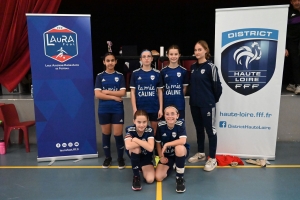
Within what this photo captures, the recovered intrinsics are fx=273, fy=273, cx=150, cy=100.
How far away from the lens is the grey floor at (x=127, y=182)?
2625mm

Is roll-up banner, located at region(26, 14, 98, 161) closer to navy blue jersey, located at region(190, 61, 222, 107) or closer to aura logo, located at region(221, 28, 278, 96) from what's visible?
navy blue jersey, located at region(190, 61, 222, 107)

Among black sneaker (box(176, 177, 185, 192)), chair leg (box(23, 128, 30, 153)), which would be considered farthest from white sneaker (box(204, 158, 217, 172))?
chair leg (box(23, 128, 30, 153))

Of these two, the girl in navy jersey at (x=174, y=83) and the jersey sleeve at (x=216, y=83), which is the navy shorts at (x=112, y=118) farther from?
the jersey sleeve at (x=216, y=83)

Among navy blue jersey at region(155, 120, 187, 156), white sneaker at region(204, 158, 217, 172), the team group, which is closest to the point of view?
navy blue jersey at region(155, 120, 187, 156)

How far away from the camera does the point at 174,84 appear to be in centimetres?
318

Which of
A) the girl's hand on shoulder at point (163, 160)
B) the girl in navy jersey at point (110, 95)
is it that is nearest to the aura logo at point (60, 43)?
the girl in navy jersey at point (110, 95)

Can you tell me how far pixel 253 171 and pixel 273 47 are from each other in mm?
1435

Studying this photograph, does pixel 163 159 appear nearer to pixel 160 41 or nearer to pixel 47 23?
pixel 47 23

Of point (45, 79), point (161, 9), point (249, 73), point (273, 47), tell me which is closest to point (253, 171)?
point (249, 73)

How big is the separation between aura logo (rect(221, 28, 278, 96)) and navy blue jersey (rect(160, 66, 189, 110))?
0.53 metres

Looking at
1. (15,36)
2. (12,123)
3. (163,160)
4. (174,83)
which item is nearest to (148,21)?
(15,36)

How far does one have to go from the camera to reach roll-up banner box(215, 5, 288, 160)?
123 inches

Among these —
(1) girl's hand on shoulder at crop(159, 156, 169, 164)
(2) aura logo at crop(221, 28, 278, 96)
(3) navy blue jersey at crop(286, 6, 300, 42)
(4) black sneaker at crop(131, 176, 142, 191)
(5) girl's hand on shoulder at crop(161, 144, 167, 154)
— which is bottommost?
(4) black sneaker at crop(131, 176, 142, 191)

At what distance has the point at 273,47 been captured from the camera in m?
3.14
